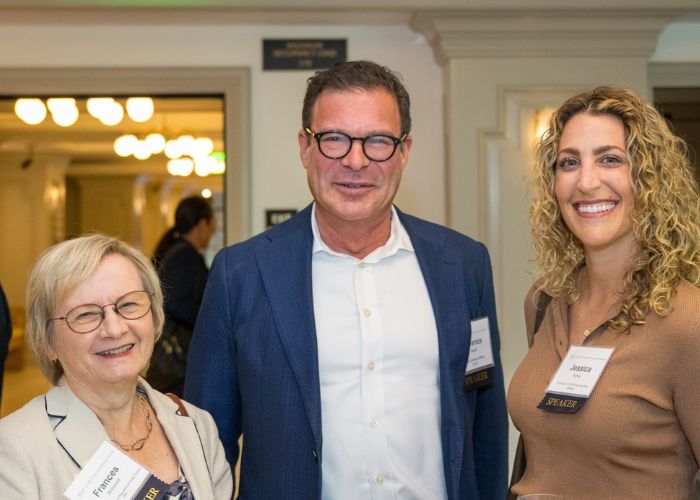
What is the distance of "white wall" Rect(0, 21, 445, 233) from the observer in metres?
4.60

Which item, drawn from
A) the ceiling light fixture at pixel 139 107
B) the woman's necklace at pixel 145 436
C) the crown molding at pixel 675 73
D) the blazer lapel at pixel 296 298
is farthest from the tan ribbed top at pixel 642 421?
the ceiling light fixture at pixel 139 107

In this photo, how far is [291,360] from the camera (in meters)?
2.01

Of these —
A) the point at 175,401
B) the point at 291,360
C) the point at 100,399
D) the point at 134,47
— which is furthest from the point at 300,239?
the point at 134,47

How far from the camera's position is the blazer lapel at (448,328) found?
205 centimetres

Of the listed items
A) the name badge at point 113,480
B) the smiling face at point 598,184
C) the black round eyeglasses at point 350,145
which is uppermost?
the black round eyeglasses at point 350,145

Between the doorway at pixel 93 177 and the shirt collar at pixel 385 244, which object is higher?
the doorway at pixel 93 177

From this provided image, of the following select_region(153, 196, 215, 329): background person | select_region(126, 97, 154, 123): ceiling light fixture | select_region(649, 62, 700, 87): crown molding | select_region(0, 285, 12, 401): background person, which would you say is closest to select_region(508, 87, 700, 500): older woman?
select_region(0, 285, 12, 401): background person

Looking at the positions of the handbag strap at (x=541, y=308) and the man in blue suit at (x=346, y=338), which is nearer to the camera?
the man in blue suit at (x=346, y=338)

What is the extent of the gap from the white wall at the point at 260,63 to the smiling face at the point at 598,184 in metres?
2.75

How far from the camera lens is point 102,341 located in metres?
1.78

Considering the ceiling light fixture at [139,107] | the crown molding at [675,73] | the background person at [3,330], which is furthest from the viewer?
the ceiling light fixture at [139,107]

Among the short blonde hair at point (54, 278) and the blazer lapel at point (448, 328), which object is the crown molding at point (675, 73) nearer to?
the blazer lapel at point (448, 328)

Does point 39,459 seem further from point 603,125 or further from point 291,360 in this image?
point 603,125

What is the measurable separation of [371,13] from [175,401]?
9.48 feet
